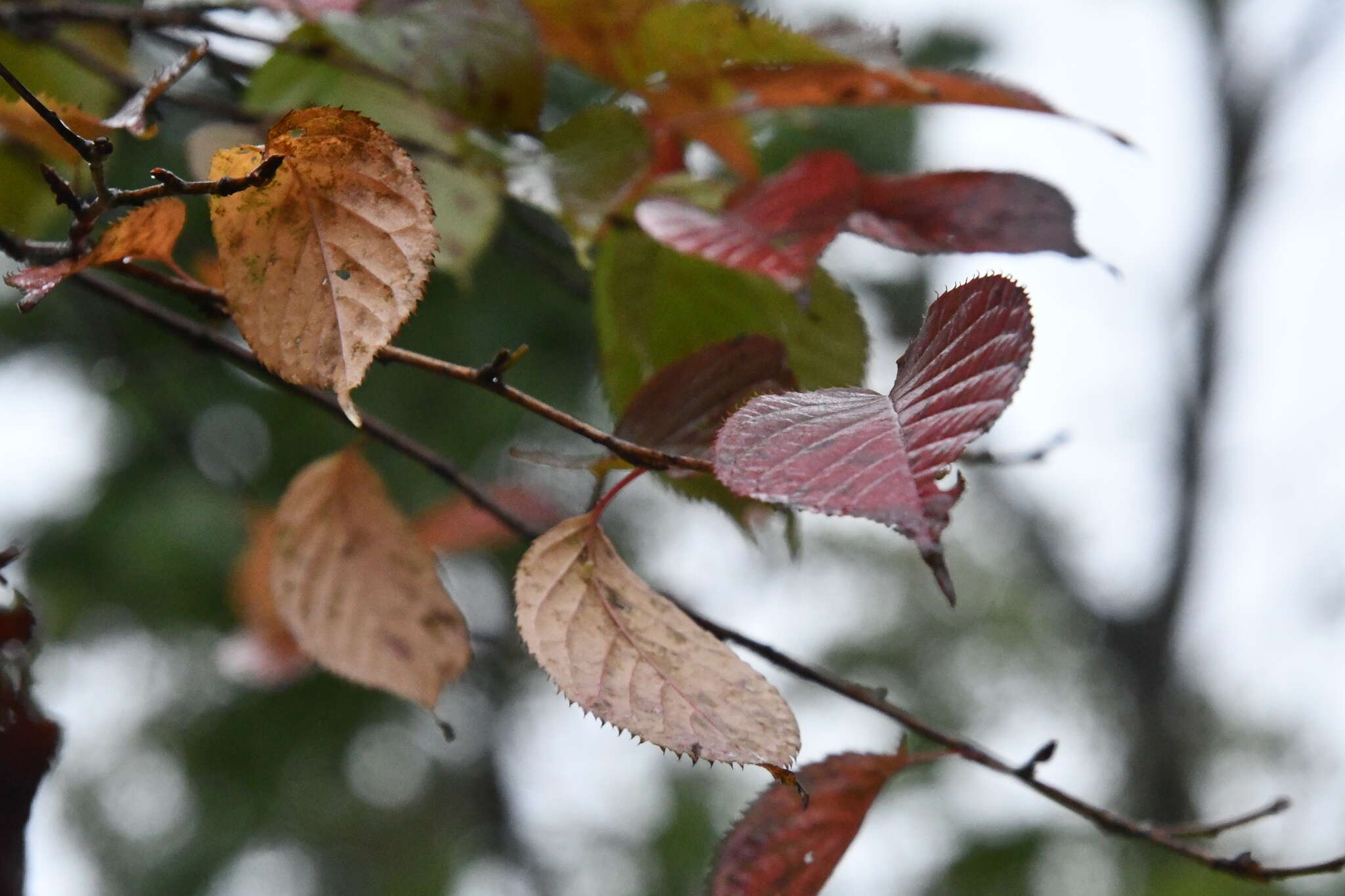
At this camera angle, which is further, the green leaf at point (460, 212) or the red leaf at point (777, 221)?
the green leaf at point (460, 212)

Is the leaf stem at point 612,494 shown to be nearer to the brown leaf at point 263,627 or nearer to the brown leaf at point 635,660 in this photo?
A: the brown leaf at point 635,660

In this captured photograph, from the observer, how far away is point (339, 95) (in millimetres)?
539

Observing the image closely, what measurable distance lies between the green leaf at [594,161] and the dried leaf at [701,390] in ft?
0.26

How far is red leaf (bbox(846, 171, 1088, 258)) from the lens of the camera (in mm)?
364

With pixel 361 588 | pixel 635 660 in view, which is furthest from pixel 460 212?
pixel 635 660

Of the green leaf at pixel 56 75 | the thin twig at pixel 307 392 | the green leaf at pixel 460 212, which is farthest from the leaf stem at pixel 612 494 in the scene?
the green leaf at pixel 56 75

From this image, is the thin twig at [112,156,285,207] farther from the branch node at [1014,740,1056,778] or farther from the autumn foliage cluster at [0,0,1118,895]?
the branch node at [1014,740,1056,778]

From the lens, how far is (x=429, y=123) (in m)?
0.55

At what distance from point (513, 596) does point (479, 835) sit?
2642 mm

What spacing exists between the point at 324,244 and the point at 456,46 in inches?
7.5

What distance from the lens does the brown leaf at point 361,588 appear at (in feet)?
1.46

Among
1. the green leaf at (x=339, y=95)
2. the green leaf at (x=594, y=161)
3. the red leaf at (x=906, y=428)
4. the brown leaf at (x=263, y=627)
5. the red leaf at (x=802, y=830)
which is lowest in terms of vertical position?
the brown leaf at (x=263, y=627)

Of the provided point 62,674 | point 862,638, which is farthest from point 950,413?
point 862,638

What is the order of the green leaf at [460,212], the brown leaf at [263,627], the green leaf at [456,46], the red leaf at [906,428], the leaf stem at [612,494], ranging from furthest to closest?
the brown leaf at [263,627]
the green leaf at [460,212]
the green leaf at [456,46]
the leaf stem at [612,494]
the red leaf at [906,428]
